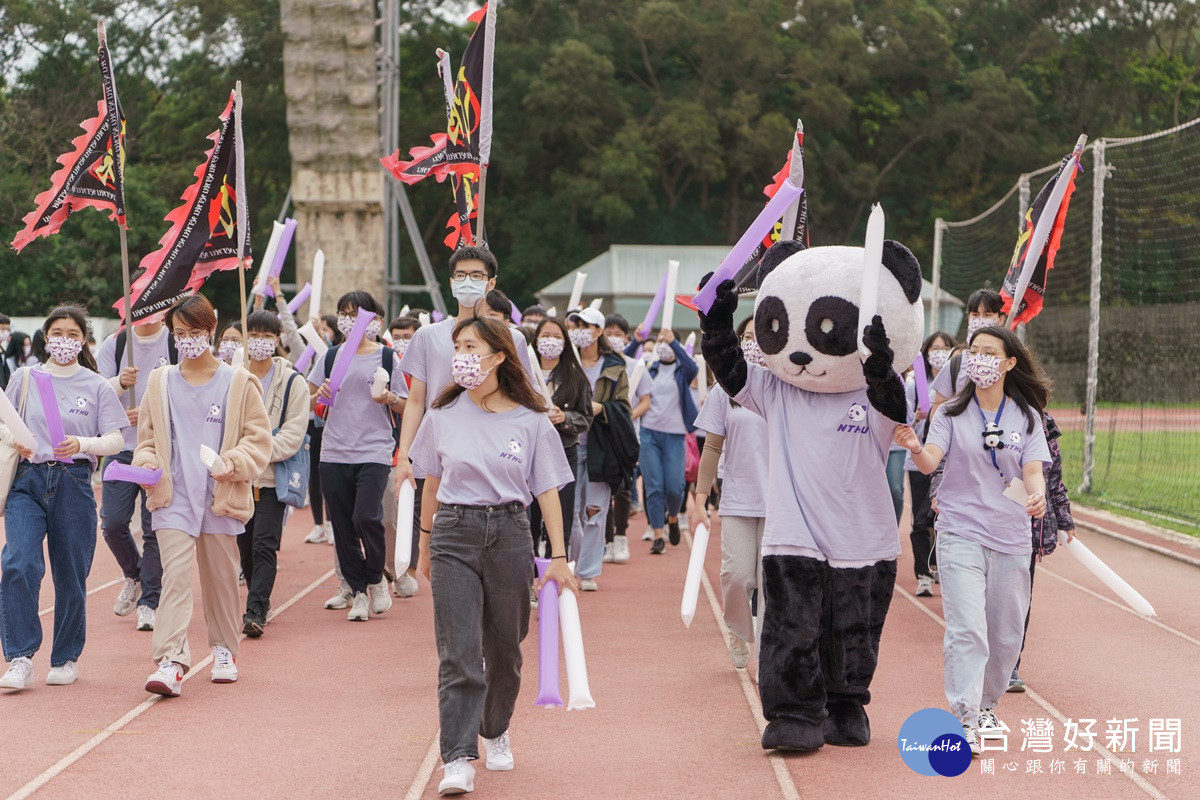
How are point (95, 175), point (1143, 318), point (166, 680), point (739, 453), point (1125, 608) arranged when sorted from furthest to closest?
point (1143, 318)
point (1125, 608)
point (95, 175)
point (739, 453)
point (166, 680)

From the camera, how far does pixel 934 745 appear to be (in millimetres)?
5715

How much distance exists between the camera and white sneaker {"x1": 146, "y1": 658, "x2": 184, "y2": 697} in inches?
266

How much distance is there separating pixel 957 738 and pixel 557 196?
120 ft

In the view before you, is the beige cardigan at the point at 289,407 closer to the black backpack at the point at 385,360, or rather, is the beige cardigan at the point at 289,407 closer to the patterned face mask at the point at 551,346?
the black backpack at the point at 385,360

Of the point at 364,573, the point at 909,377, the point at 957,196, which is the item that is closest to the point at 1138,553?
the point at 909,377

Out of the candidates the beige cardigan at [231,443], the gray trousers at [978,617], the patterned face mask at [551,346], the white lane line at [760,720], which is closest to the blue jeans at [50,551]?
the beige cardigan at [231,443]

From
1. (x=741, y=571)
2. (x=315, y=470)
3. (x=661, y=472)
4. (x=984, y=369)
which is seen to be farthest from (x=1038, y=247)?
(x=315, y=470)

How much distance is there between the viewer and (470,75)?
909 centimetres

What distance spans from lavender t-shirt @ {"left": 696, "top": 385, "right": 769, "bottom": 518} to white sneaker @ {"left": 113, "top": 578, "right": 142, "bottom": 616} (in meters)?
3.93

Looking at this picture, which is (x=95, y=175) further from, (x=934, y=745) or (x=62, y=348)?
(x=934, y=745)

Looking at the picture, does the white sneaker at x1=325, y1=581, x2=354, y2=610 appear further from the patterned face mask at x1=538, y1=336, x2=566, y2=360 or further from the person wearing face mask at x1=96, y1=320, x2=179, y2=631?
the patterned face mask at x1=538, y1=336, x2=566, y2=360

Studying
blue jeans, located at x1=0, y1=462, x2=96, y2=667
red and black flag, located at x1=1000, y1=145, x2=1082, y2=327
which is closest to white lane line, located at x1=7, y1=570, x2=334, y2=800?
blue jeans, located at x1=0, y1=462, x2=96, y2=667

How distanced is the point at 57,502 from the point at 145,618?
170 centimetres

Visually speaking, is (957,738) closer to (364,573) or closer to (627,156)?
(364,573)
